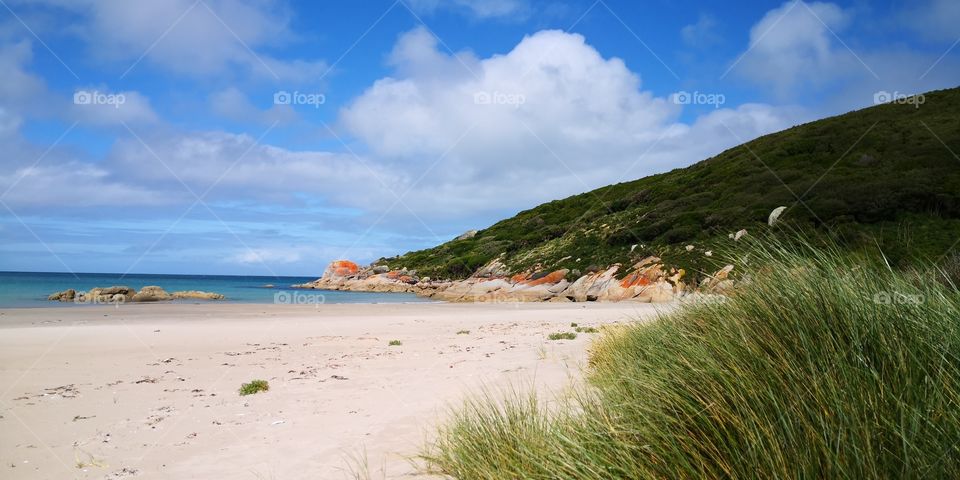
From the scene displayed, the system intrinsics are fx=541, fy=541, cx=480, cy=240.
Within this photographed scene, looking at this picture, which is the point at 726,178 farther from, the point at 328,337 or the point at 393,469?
the point at 393,469

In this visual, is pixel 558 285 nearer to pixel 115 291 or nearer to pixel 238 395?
pixel 238 395

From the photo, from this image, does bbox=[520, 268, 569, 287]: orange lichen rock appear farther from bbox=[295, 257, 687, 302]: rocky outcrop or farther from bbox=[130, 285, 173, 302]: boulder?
bbox=[130, 285, 173, 302]: boulder

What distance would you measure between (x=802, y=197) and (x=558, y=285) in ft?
51.1

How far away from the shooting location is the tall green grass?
253 cm

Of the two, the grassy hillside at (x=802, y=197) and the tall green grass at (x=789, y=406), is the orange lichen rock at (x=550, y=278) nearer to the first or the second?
the grassy hillside at (x=802, y=197)

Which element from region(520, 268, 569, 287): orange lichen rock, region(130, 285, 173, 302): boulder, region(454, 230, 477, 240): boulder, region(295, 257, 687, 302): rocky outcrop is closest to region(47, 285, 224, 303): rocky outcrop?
region(130, 285, 173, 302): boulder

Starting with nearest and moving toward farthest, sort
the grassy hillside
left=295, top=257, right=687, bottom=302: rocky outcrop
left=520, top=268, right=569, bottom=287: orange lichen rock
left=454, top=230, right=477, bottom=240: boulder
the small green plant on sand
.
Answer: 1. the small green plant on sand
2. the grassy hillside
3. left=295, top=257, right=687, bottom=302: rocky outcrop
4. left=520, top=268, right=569, bottom=287: orange lichen rock
5. left=454, top=230, right=477, bottom=240: boulder

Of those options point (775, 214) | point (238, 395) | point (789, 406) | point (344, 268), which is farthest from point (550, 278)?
point (344, 268)

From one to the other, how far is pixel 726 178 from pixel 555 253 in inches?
598

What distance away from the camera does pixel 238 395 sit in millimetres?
8523

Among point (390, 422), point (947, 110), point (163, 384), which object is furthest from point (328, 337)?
point (947, 110)

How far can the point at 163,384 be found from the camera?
9438 mm

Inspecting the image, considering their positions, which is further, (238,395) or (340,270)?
(340,270)

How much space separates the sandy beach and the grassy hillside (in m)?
14.4
